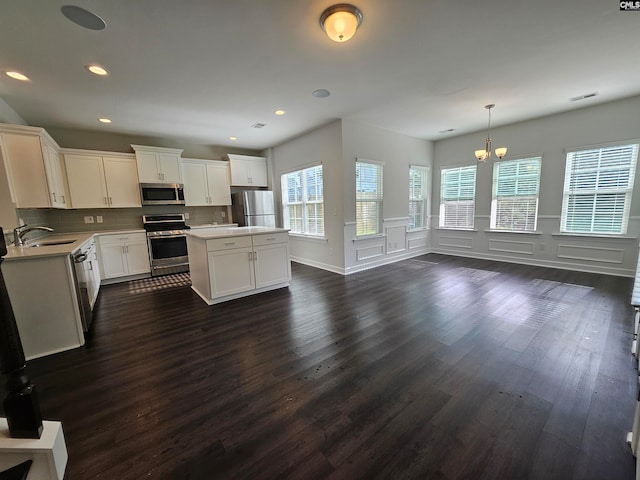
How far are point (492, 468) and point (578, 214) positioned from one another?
524 cm

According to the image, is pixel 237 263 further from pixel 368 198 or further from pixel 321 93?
pixel 368 198

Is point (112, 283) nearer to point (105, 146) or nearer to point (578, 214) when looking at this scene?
point (105, 146)

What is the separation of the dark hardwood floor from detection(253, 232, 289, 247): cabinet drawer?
0.94 metres

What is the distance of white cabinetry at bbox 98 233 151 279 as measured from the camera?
449cm

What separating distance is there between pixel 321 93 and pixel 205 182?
140 inches

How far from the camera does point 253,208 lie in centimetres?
590

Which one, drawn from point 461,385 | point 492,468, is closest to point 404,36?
point 461,385

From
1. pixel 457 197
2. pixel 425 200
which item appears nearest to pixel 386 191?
pixel 425 200

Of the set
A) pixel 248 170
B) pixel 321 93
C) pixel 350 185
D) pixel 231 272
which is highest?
pixel 321 93

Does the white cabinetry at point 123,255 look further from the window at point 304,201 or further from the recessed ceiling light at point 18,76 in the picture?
the window at point 304,201

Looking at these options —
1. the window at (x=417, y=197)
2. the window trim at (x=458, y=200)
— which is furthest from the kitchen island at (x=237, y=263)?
the window trim at (x=458, y=200)

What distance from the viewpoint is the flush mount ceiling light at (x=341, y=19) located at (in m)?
1.89

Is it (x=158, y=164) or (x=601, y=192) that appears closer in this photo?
(x=601, y=192)

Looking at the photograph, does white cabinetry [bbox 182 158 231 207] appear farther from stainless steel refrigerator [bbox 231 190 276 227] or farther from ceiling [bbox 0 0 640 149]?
ceiling [bbox 0 0 640 149]
